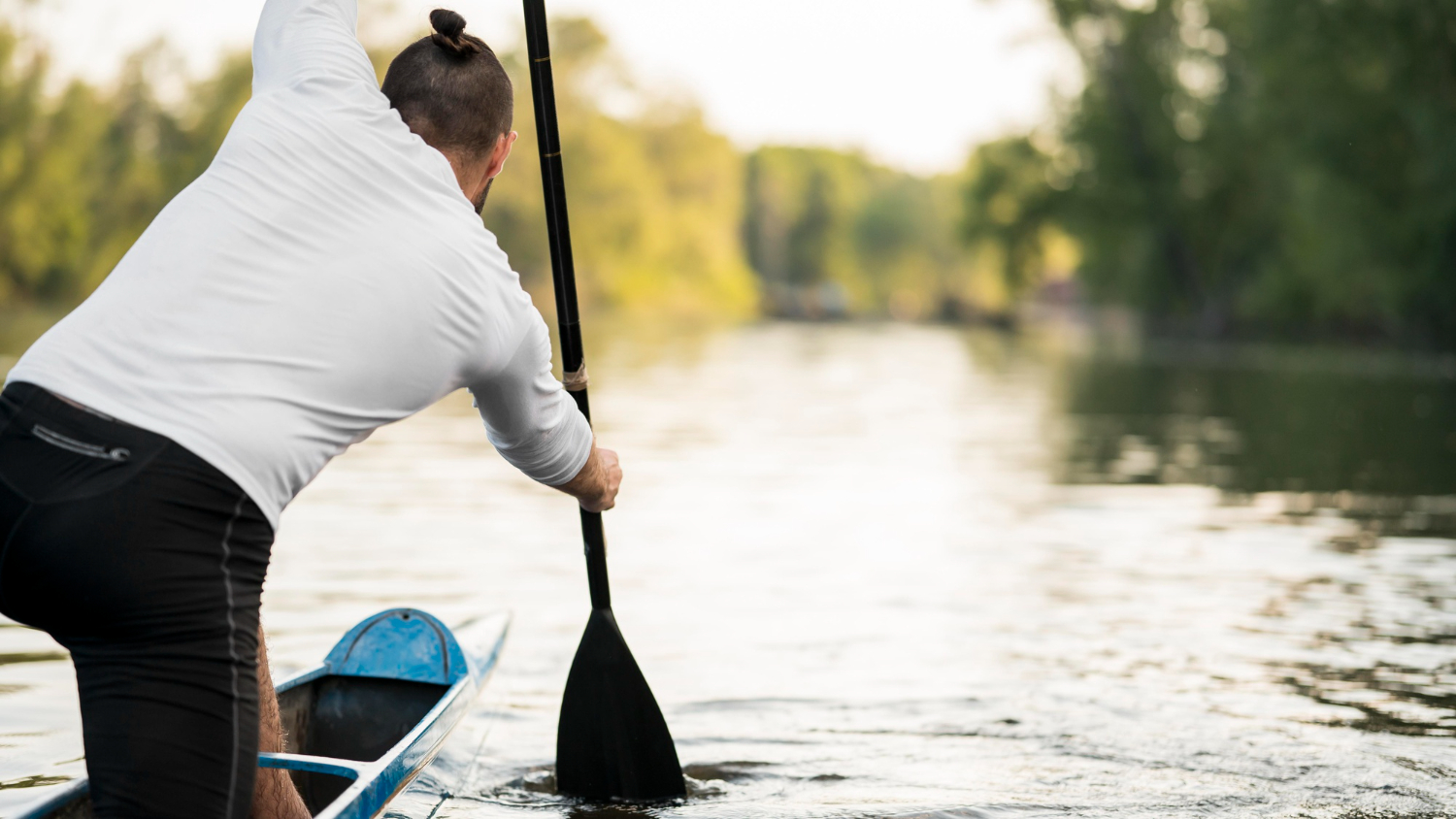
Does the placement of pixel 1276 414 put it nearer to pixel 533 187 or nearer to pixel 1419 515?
pixel 1419 515

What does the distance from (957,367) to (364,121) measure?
34.4 metres

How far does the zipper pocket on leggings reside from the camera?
235cm

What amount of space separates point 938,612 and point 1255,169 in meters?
47.8

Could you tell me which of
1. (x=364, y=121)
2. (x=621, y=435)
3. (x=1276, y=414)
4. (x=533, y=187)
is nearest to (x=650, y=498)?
(x=621, y=435)

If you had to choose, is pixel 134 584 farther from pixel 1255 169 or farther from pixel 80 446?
pixel 1255 169

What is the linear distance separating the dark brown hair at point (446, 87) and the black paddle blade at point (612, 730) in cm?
236

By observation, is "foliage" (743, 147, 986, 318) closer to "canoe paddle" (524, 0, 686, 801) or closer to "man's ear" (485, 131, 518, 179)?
"canoe paddle" (524, 0, 686, 801)

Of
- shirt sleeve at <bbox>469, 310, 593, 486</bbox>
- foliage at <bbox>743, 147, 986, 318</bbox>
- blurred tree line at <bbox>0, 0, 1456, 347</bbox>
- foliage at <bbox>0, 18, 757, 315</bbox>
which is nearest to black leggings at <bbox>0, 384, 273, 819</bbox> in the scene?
shirt sleeve at <bbox>469, 310, 593, 486</bbox>

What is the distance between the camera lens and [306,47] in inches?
107

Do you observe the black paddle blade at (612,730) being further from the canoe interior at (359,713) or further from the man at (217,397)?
the man at (217,397)

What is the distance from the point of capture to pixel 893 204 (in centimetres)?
15962

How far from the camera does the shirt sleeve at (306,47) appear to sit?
2.69m

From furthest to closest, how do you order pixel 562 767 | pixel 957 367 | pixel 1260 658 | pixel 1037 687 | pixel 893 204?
pixel 893 204 → pixel 957 367 → pixel 1260 658 → pixel 1037 687 → pixel 562 767

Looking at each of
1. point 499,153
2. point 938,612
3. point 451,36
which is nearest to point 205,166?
point 938,612
